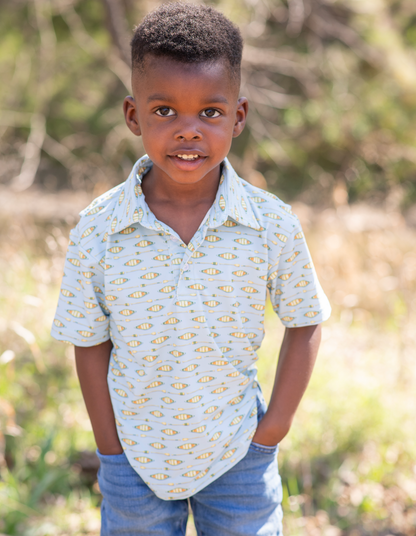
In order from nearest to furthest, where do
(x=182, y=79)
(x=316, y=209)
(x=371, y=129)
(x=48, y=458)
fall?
1. (x=182, y=79)
2. (x=48, y=458)
3. (x=316, y=209)
4. (x=371, y=129)

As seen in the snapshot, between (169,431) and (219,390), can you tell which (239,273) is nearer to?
(219,390)

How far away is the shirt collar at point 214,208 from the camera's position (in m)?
1.24

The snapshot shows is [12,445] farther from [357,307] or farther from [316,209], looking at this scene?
[316,209]

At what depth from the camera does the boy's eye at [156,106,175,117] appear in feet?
3.87

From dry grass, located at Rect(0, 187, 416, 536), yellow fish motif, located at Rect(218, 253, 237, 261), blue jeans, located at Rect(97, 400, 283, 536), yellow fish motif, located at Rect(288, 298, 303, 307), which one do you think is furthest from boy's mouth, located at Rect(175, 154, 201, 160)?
dry grass, located at Rect(0, 187, 416, 536)

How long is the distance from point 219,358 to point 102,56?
17.0 ft

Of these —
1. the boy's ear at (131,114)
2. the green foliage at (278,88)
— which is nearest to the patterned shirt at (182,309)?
the boy's ear at (131,114)

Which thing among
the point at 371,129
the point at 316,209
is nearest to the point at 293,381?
the point at 316,209

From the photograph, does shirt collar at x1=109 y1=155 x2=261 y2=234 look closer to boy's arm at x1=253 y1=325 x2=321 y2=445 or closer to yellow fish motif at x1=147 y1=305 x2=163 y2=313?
yellow fish motif at x1=147 y1=305 x2=163 y2=313

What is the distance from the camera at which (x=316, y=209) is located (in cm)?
468

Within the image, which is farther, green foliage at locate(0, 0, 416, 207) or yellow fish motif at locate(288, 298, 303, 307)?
green foliage at locate(0, 0, 416, 207)

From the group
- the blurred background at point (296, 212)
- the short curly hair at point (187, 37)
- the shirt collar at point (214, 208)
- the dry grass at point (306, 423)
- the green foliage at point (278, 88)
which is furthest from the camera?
the green foliage at point (278, 88)

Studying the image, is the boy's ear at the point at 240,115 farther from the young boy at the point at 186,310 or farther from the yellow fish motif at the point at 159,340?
the yellow fish motif at the point at 159,340

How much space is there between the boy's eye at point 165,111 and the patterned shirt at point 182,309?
20cm
